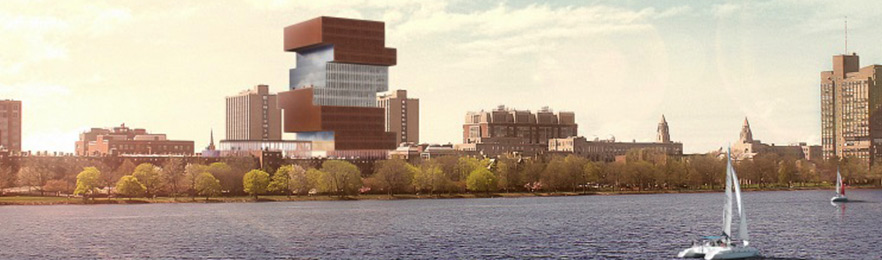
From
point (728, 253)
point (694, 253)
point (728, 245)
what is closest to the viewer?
point (728, 253)

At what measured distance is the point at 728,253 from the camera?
455 ft

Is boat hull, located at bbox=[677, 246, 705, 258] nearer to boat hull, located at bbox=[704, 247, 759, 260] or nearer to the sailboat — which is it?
the sailboat

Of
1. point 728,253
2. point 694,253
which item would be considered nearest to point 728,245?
point 728,253

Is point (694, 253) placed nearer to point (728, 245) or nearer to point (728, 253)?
point (728, 245)

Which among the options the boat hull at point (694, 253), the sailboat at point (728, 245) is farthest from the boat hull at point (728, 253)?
the boat hull at point (694, 253)

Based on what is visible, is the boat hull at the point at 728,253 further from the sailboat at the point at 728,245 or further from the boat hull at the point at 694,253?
the boat hull at the point at 694,253

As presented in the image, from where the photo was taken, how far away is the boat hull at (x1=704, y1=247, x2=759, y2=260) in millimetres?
138125

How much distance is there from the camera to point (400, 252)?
519 ft

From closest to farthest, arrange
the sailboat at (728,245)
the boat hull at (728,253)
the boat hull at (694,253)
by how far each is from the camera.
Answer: the boat hull at (728,253) → the sailboat at (728,245) → the boat hull at (694,253)

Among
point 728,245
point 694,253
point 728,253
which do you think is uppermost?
point 728,245

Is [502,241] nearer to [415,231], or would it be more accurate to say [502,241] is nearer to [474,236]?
[474,236]

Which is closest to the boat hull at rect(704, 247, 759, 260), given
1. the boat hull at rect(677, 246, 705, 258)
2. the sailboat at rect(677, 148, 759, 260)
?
the sailboat at rect(677, 148, 759, 260)

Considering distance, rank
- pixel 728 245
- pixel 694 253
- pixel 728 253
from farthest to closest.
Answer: pixel 694 253 → pixel 728 245 → pixel 728 253

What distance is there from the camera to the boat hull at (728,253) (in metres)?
138
